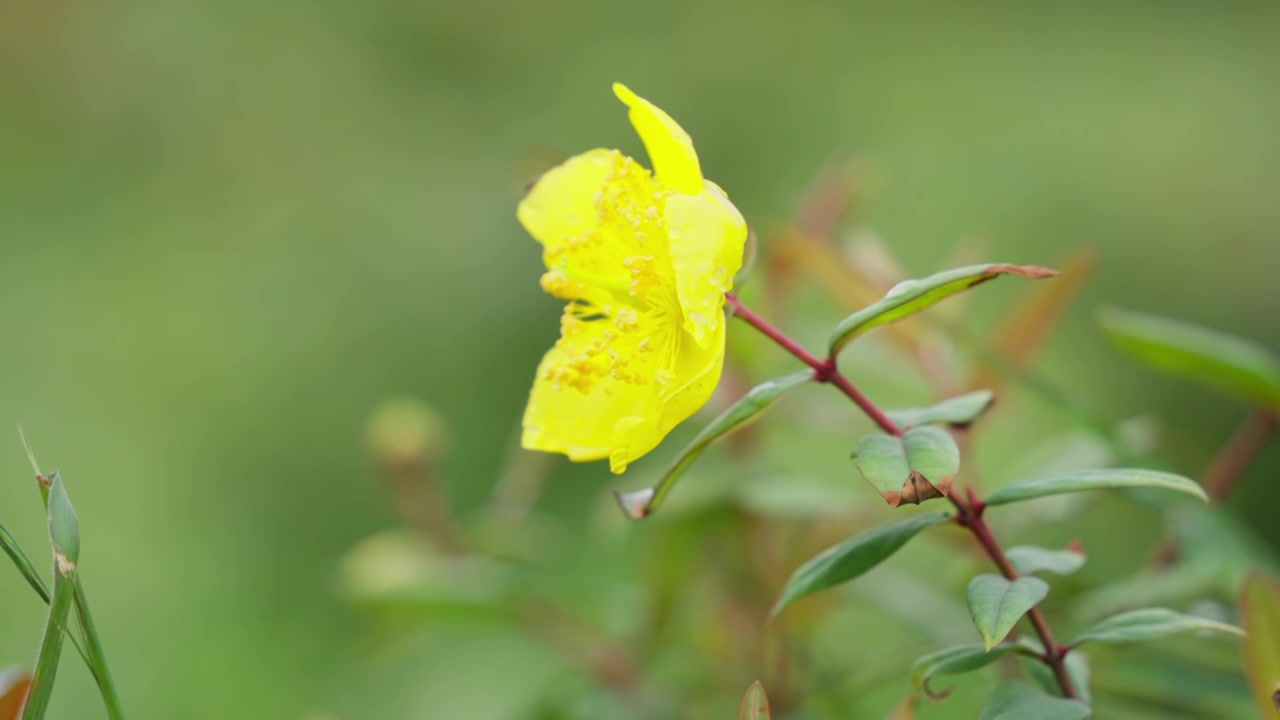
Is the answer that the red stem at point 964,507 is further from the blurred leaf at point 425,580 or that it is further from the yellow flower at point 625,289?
the blurred leaf at point 425,580

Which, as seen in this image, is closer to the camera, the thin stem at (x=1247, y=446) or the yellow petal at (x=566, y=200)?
the yellow petal at (x=566, y=200)

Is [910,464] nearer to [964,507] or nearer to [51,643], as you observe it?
[964,507]

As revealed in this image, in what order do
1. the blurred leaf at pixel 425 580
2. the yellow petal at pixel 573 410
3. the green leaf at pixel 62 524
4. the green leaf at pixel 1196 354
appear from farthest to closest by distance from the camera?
the blurred leaf at pixel 425 580, the green leaf at pixel 1196 354, the yellow petal at pixel 573 410, the green leaf at pixel 62 524

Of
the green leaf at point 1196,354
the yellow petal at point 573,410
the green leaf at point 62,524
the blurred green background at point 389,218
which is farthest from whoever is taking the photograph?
the blurred green background at point 389,218

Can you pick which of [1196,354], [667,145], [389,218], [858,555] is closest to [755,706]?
[858,555]

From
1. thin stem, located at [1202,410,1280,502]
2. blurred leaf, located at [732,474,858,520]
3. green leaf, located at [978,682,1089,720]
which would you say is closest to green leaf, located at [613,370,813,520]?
green leaf, located at [978,682,1089,720]

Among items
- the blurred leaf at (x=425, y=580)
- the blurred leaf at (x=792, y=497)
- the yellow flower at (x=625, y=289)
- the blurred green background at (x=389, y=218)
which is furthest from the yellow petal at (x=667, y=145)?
the blurred green background at (x=389, y=218)

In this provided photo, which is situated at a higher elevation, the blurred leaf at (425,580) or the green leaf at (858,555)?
the green leaf at (858,555)

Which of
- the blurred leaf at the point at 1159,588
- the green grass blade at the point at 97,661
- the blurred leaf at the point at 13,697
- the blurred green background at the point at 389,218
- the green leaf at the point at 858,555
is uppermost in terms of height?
the green grass blade at the point at 97,661
